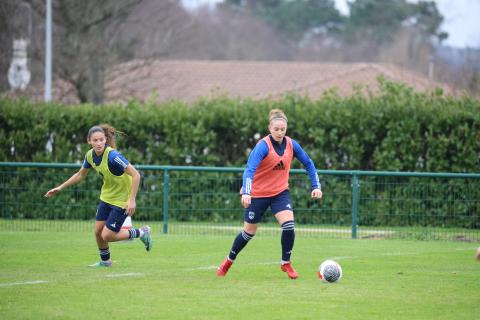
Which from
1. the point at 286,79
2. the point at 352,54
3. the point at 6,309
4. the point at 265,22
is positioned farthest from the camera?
the point at 265,22

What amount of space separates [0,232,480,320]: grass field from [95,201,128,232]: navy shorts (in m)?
0.58

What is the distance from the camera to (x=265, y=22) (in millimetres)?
81688

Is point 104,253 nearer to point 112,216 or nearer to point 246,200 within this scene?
point 112,216

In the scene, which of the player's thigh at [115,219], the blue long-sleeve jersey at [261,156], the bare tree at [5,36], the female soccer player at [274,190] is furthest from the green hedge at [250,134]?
the bare tree at [5,36]

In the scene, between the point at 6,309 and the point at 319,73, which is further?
the point at 319,73

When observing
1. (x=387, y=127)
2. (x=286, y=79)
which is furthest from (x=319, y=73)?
(x=387, y=127)

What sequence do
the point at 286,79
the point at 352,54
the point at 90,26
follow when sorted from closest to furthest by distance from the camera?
the point at 90,26 < the point at 286,79 < the point at 352,54

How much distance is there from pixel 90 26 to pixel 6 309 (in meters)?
25.0

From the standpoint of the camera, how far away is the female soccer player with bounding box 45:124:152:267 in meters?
11.9

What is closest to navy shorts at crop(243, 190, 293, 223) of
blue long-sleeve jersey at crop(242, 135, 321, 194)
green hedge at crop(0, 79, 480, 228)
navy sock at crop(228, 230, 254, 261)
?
navy sock at crop(228, 230, 254, 261)

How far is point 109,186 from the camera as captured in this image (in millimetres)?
12164

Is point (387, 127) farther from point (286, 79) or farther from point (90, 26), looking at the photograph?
point (286, 79)

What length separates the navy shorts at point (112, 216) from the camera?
11953 mm

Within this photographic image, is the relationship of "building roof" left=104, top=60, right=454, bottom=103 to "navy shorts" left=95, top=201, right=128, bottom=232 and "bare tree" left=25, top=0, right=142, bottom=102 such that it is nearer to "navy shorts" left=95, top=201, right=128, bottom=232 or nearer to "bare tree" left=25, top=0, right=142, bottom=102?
"bare tree" left=25, top=0, right=142, bottom=102
